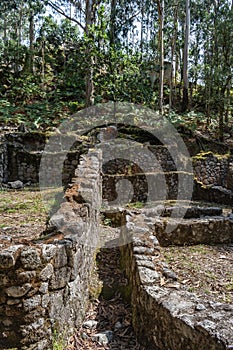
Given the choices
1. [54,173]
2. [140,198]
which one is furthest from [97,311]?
[54,173]

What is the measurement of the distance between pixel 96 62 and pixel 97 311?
42.6 ft

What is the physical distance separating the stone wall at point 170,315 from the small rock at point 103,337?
0.23 metres

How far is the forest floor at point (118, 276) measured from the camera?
2.74 metres

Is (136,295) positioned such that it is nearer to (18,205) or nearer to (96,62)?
(18,205)

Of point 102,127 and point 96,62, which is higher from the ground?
point 96,62

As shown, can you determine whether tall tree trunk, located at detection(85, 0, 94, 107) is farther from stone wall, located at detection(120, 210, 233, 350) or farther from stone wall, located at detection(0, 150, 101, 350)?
stone wall, located at detection(0, 150, 101, 350)

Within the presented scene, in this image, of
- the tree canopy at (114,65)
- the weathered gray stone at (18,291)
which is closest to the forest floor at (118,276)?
the weathered gray stone at (18,291)

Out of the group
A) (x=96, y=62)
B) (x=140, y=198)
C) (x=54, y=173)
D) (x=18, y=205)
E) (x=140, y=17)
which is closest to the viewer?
(x=18, y=205)

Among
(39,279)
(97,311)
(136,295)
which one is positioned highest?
(39,279)

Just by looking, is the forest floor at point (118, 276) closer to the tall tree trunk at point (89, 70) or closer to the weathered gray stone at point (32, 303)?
the weathered gray stone at point (32, 303)

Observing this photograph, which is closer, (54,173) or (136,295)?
(136,295)

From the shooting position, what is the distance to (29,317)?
7.06 ft

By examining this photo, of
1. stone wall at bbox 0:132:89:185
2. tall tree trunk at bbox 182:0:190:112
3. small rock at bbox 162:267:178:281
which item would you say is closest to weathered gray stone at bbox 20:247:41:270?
small rock at bbox 162:267:178:281

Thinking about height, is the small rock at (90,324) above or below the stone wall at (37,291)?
below
